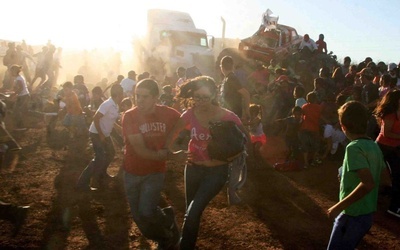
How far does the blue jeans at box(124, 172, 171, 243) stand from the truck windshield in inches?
814

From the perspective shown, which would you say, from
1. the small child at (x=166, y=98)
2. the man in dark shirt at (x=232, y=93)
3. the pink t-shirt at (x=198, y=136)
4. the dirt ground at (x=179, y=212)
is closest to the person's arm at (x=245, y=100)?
the man in dark shirt at (x=232, y=93)

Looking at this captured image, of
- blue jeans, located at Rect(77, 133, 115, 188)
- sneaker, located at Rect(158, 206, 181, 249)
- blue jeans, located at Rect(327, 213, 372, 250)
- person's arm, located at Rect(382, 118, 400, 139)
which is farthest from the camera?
blue jeans, located at Rect(77, 133, 115, 188)

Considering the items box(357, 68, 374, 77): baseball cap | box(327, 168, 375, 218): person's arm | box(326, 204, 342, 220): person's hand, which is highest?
box(357, 68, 374, 77): baseball cap

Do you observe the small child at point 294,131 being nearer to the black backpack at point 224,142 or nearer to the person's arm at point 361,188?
the black backpack at point 224,142

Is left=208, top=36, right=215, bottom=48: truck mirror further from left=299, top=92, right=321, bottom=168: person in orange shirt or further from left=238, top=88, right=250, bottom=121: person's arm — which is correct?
left=238, top=88, right=250, bottom=121: person's arm

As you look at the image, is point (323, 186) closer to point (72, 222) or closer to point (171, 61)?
point (72, 222)

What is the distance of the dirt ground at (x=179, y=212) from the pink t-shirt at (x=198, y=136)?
5.15 feet

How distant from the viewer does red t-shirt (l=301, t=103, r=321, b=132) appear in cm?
994

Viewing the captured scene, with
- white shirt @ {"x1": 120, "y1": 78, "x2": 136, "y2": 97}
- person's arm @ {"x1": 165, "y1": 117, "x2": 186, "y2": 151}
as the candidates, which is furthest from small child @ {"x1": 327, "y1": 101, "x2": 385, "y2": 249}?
white shirt @ {"x1": 120, "y1": 78, "x2": 136, "y2": 97}

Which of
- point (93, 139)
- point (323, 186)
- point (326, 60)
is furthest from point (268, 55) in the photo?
point (93, 139)

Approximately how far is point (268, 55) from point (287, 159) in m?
11.5

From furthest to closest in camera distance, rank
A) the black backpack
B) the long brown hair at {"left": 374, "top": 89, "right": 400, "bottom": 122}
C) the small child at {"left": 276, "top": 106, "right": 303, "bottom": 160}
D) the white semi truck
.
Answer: the white semi truck < the small child at {"left": 276, "top": 106, "right": 303, "bottom": 160} < the long brown hair at {"left": 374, "top": 89, "right": 400, "bottom": 122} < the black backpack

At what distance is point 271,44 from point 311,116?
40.3 feet

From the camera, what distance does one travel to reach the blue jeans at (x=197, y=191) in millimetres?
4602
